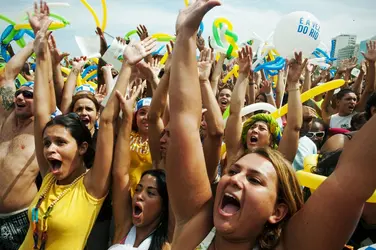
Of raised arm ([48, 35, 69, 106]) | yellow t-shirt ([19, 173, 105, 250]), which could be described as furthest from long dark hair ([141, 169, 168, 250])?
raised arm ([48, 35, 69, 106])

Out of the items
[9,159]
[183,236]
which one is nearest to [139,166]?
[9,159]

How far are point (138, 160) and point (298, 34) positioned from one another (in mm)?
2215

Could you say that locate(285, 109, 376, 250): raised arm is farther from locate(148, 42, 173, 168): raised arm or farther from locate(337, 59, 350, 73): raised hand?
locate(337, 59, 350, 73): raised hand

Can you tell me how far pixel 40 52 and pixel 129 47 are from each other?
2.34ft

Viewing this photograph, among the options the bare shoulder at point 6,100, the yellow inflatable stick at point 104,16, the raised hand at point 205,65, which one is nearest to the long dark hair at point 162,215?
the raised hand at point 205,65

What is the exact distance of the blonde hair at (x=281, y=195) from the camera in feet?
4.50

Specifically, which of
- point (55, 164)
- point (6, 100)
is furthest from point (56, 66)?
point (55, 164)

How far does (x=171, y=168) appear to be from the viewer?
1.48 metres

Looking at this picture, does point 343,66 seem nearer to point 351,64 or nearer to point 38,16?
point 351,64

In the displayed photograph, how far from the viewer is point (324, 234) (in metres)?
1.18

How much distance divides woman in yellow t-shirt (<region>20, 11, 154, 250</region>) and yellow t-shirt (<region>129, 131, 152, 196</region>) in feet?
1.16

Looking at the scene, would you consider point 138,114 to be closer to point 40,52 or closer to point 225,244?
point 40,52

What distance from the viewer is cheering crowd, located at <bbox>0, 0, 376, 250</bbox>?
52.1 inches

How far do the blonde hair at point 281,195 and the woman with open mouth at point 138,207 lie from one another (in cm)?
89
